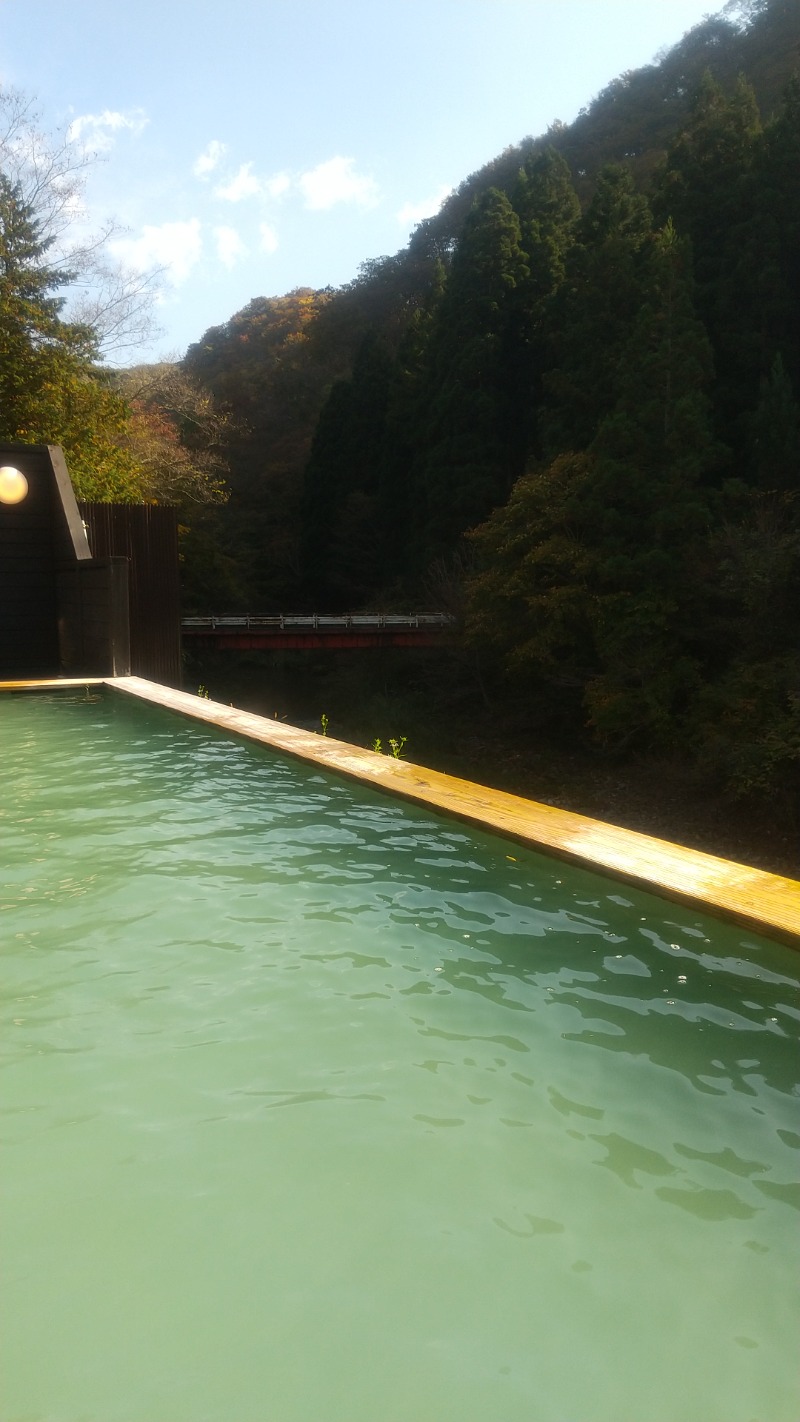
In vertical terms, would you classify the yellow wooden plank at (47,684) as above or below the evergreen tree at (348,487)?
below

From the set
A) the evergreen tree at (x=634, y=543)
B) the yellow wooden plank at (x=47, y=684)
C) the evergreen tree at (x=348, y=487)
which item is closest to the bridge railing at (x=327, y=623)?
the evergreen tree at (x=634, y=543)

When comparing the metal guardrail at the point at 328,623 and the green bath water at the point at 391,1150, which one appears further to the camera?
the metal guardrail at the point at 328,623

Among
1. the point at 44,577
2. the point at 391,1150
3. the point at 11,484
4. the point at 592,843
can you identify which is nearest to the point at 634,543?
the point at 44,577

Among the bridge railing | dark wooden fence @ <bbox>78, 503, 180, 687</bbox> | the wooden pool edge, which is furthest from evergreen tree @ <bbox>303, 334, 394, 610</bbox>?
the wooden pool edge

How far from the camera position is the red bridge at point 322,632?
24891 mm

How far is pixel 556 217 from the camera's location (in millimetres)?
29234

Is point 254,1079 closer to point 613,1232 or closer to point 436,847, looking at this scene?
point 613,1232

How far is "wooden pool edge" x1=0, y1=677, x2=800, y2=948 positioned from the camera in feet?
9.46

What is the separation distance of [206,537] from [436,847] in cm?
2751

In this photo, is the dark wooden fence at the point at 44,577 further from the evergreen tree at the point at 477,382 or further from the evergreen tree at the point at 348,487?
the evergreen tree at the point at 348,487

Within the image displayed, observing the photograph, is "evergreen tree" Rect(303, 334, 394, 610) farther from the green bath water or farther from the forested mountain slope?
the green bath water

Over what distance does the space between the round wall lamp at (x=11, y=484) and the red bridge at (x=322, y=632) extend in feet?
44.6

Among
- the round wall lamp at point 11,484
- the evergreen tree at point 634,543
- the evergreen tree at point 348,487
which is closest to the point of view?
the round wall lamp at point 11,484

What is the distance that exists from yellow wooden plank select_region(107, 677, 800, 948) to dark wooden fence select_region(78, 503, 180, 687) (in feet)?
22.3
